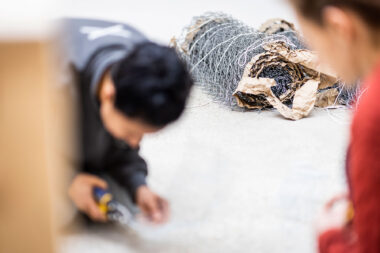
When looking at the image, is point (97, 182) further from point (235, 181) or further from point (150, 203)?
point (235, 181)

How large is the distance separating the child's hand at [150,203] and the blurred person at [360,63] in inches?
9.5

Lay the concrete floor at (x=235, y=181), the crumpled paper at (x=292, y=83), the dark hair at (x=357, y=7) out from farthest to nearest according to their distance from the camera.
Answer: the crumpled paper at (x=292, y=83) < the concrete floor at (x=235, y=181) < the dark hair at (x=357, y=7)

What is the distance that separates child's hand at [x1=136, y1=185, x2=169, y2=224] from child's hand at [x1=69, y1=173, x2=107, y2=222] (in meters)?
0.05

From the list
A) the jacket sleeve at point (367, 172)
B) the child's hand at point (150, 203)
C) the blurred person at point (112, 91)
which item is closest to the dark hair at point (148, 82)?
the blurred person at point (112, 91)

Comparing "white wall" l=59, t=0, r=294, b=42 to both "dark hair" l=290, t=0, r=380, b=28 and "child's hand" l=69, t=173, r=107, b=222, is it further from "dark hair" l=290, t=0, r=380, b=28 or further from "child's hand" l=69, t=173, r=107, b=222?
"child's hand" l=69, t=173, r=107, b=222

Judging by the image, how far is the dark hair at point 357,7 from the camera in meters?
0.53

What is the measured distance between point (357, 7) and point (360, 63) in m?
0.08

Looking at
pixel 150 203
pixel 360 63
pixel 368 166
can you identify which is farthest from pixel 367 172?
pixel 150 203

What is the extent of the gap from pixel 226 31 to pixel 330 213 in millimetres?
326

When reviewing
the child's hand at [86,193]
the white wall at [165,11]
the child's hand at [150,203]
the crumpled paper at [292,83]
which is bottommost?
the child's hand at [150,203]

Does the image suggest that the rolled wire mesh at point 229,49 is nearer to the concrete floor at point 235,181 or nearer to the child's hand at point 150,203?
the concrete floor at point 235,181

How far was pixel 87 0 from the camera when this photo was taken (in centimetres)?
62

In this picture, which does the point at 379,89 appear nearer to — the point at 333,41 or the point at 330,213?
the point at 333,41

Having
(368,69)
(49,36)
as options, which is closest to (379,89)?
(368,69)
